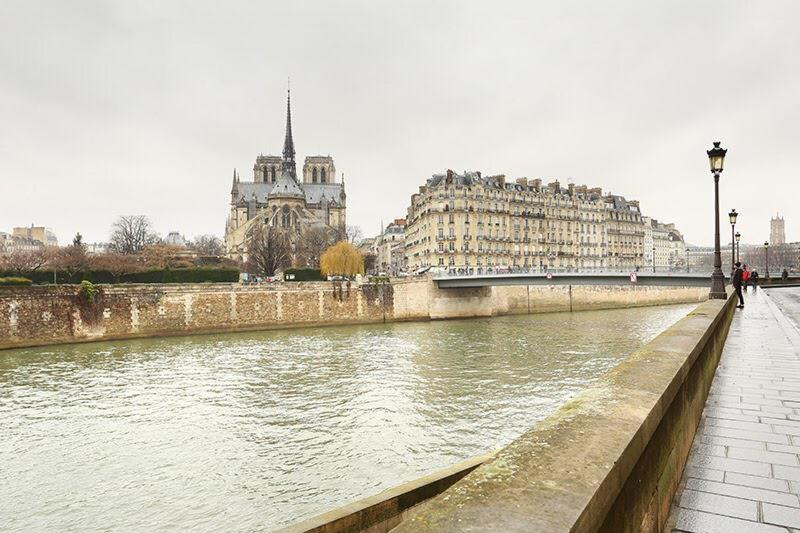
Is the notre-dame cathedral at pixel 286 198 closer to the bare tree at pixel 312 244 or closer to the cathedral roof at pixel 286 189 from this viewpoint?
the cathedral roof at pixel 286 189

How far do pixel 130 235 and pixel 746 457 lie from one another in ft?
259

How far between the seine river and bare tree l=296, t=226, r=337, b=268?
156ft

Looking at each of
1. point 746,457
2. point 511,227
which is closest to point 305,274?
point 511,227

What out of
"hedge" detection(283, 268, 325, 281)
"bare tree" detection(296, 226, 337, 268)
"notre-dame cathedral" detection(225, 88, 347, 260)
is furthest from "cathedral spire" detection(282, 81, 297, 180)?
"hedge" detection(283, 268, 325, 281)

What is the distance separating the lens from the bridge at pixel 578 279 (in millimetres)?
32938

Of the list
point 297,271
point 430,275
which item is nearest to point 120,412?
point 430,275

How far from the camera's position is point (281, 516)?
838 centimetres

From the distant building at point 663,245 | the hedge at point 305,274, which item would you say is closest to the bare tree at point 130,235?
the hedge at point 305,274

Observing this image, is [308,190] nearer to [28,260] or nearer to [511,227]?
[511,227]

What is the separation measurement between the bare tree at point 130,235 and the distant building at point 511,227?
38672 mm

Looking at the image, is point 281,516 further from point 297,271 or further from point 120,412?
point 297,271

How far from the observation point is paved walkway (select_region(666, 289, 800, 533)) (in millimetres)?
3053

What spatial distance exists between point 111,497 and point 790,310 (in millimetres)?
18580

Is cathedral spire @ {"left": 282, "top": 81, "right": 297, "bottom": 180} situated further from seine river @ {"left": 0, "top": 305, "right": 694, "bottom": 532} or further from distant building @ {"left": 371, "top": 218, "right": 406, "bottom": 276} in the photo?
seine river @ {"left": 0, "top": 305, "right": 694, "bottom": 532}
